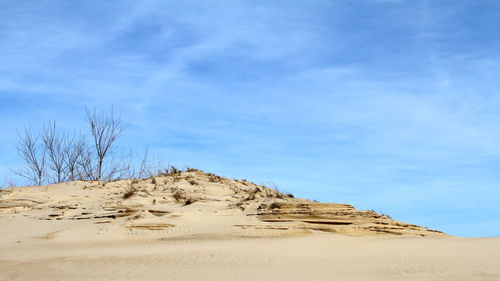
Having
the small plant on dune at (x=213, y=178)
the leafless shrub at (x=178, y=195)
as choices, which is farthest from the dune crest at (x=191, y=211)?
the small plant on dune at (x=213, y=178)

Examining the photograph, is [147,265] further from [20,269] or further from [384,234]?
[384,234]

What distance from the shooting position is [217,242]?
766cm

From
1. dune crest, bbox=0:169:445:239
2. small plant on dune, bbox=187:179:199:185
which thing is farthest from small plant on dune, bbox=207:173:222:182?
small plant on dune, bbox=187:179:199:185

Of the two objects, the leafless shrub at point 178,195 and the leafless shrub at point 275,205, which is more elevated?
the leafless shrub at point 178,195

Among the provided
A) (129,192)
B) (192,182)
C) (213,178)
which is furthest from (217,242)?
(213,178)

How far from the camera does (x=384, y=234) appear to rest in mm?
8055

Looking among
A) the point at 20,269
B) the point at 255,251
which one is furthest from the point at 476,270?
the point at 20,269

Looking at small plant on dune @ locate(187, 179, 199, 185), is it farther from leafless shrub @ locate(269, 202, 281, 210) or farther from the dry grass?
leafless shrub @ locate(269, 202, 281, 210)

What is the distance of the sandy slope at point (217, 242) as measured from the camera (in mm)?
6156

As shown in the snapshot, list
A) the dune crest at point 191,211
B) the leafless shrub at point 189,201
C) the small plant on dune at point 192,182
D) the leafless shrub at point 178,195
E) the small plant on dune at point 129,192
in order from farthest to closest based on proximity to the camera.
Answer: the small plant on dune at point 192,182 < the small plant on dune at point 129,192 < the leafless shrub at point 178,195 < the leafless shrub at point 189,201 < the dune crest at point 191,211

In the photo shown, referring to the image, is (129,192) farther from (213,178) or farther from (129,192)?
(213,178)

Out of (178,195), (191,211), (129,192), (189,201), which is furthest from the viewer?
(129,192)

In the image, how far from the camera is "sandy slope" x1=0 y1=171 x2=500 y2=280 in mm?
6156

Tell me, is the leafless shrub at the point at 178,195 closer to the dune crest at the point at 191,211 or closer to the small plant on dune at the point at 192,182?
the dune crest at the point at 191,211
